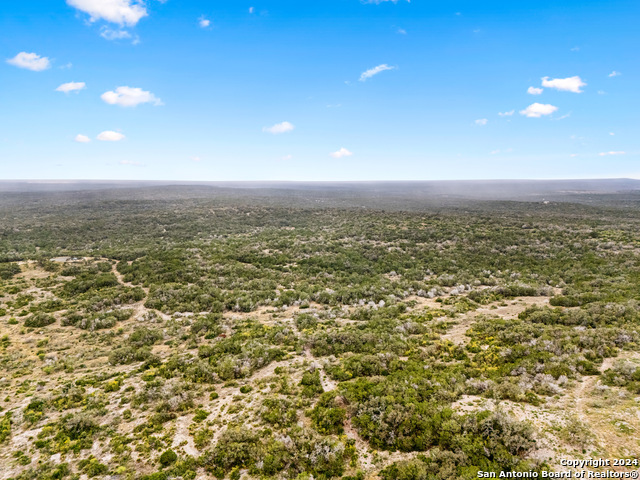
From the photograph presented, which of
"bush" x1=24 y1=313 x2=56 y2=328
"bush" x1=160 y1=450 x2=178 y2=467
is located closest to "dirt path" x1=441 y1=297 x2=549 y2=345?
"bush" x1=160 y1=450 x2=178 y2=467

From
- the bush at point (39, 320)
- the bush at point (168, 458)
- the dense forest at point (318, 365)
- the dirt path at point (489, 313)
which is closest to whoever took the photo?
the dense forest at point (318, 365)

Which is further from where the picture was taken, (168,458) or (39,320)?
(39,320)

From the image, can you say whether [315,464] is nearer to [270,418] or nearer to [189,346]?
[270,418]

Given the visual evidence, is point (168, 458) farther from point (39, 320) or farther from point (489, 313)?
point (489, 313)

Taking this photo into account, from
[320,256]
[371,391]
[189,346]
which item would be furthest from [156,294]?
[371,391]

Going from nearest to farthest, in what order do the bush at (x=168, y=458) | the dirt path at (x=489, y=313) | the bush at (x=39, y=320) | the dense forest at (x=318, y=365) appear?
1. the dense forest at (x=318, y=365)
2. the bush at (x=168, y=458)
3. the dirt path at (x=489, y=313)
4. the bush at (x=39, y=320)

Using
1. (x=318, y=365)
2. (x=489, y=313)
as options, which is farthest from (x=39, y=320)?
(x=489, y=313)

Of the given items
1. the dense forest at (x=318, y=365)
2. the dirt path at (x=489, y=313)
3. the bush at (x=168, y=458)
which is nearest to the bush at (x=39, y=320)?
the dense forest at (x=318, y=365)

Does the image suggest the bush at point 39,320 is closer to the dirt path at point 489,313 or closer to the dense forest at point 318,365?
the dense forest at point 318,365

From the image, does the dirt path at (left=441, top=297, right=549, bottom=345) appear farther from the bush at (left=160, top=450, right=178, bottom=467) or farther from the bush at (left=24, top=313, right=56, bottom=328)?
the bush at (left=24, top=313, right=56, bottom=328)
